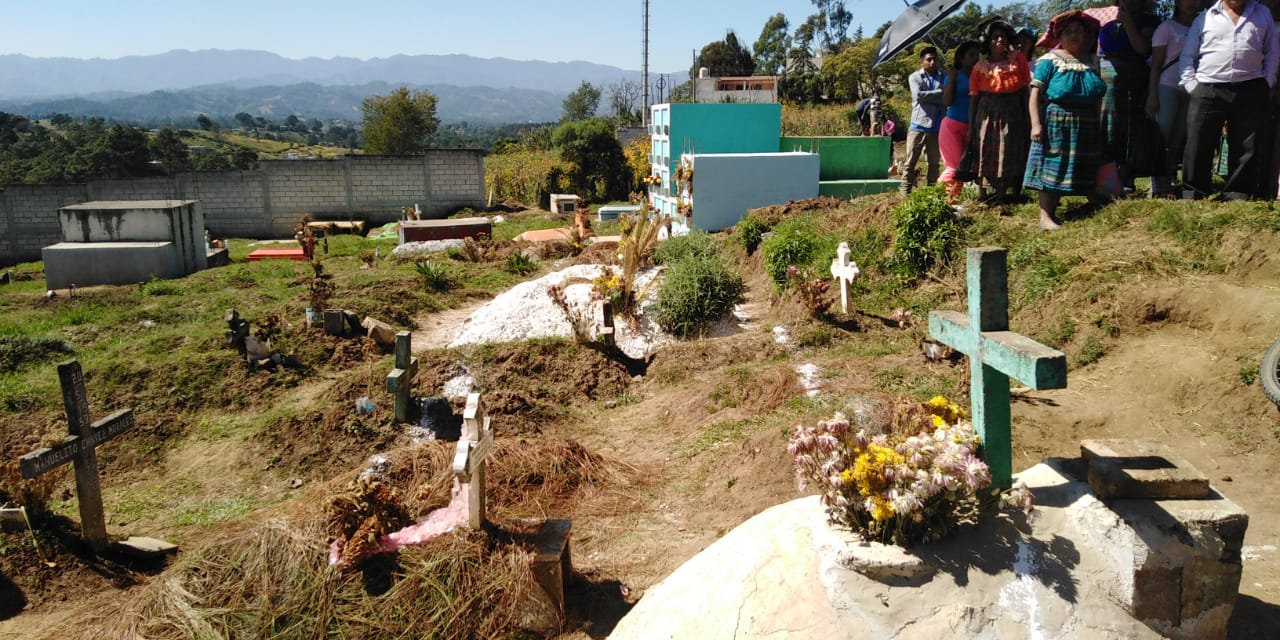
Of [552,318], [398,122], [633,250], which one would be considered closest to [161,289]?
[552,318]

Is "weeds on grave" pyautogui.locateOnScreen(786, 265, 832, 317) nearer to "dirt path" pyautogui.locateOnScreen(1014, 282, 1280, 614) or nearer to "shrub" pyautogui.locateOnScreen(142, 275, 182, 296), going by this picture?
"dirt path" pyautogui.locateOnScreen(1014, 282, 1280, 614)

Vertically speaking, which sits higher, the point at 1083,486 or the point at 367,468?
the point at 1083,486

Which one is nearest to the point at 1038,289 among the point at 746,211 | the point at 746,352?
the point at 746,352

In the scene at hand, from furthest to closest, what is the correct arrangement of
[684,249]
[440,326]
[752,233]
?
[752,233]
[684,249]
[440,326]

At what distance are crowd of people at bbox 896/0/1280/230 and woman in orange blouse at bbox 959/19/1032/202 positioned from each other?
0.03ft

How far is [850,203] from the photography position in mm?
11617

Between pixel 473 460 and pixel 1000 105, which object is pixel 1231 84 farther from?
pixel 473 460

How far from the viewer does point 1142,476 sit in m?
2.80

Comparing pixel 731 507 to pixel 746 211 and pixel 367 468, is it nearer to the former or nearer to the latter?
pixel 367 468

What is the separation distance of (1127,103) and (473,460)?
267 inches

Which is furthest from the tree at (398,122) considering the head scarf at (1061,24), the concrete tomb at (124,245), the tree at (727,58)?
the head scarf at (1061,24)

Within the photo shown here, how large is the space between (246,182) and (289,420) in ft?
62.1

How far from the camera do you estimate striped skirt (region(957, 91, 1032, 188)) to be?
787cm

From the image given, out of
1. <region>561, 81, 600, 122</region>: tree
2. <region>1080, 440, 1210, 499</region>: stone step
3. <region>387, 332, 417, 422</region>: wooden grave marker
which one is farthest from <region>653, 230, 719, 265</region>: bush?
<region>561, 81, 600, 122</region>: tree
